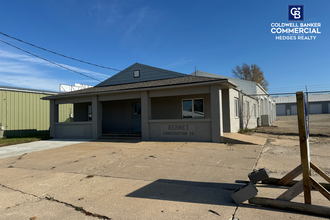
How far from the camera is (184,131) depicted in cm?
1134

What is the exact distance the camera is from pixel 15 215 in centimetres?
331

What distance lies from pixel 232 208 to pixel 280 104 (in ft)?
203

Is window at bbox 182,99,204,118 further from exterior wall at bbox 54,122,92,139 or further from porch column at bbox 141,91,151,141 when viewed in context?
exterior wall at bbox 54,122,92,139

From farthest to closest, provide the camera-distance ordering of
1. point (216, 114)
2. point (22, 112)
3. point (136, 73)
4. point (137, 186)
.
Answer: point (22, 112), point (136, 73), point (216, 114), point (137, 186)

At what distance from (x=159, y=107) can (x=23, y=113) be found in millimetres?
12050

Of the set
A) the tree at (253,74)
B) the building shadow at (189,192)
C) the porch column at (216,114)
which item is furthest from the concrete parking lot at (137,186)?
the tree at (253,74)

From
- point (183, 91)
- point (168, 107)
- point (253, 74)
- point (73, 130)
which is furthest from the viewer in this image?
point (253, 74)

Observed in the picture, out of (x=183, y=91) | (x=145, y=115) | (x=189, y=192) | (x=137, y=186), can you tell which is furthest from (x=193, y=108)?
(x=189, y=192)

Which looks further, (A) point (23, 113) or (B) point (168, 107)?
(A) point (23, 113)

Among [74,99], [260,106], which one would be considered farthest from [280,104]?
[74,99]

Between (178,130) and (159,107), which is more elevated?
(159,107)

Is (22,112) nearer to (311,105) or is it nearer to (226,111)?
(226,111)

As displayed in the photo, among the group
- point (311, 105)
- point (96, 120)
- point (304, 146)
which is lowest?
point (304, 146)

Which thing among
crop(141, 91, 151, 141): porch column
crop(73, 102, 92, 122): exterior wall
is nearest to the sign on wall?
crop(141, 91, 151, 141): porch column
